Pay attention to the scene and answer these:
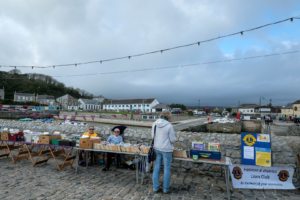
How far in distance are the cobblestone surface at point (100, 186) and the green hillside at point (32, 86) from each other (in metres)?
80.4

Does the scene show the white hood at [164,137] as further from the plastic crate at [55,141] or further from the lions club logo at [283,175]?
the plastic crate at [55,141]

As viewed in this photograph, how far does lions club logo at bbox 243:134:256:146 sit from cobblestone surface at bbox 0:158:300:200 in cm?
114

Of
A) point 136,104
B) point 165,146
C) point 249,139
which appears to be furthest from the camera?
point 136,104

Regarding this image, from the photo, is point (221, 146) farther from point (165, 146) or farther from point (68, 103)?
point (68, 103)

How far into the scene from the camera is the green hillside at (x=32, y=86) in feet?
253

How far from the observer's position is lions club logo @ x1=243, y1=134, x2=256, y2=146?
4.45 metres

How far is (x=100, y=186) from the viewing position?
401 centimetres

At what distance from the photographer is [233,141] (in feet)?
15.6

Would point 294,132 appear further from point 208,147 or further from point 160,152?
point 160,152

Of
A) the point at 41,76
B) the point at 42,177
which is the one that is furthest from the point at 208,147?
the point at 41,76

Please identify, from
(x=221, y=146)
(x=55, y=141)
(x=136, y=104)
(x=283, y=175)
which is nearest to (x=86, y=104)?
(x=136, y=104)

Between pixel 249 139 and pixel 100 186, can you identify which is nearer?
pixel 100 186

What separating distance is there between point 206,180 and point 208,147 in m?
0.88

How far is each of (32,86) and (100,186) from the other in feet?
342
